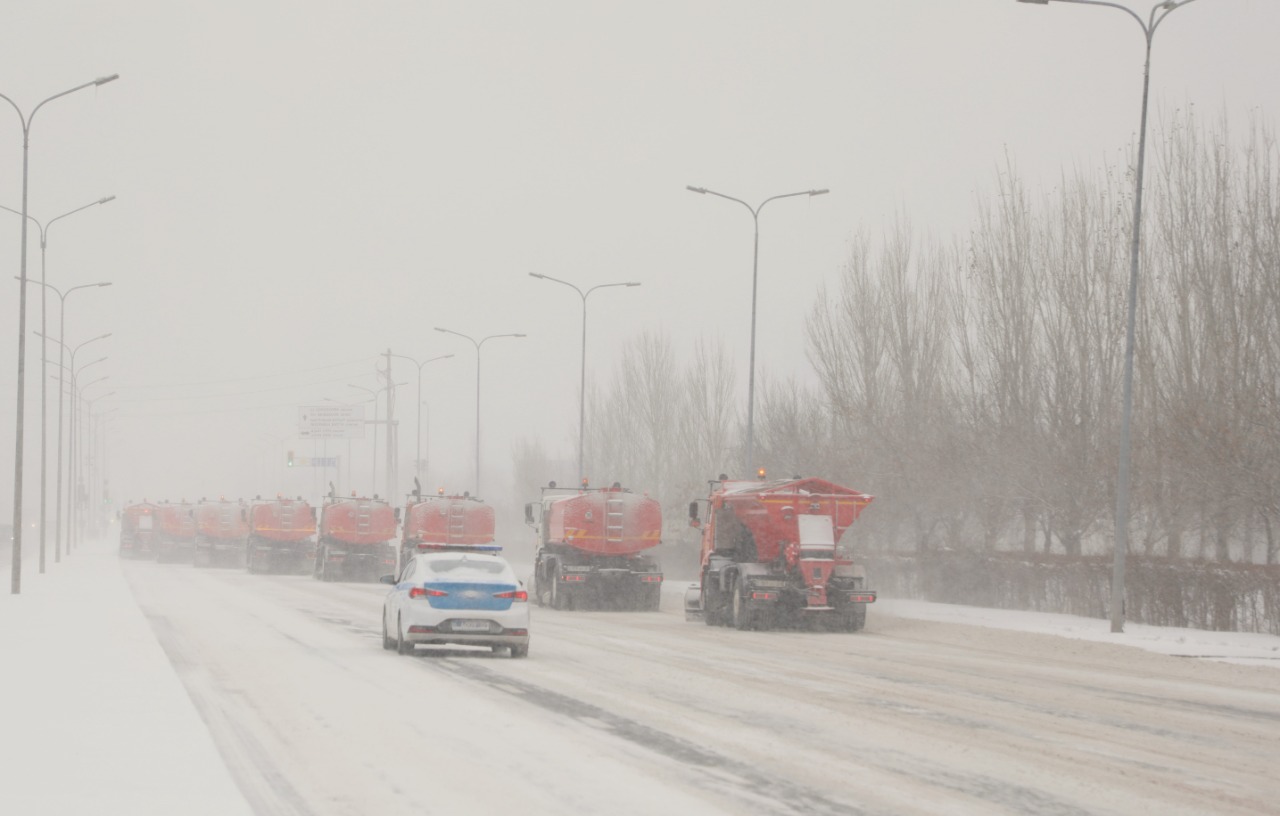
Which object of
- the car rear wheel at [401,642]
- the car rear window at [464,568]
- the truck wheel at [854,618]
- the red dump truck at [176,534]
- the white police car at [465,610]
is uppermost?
the car rear window at [464,568]

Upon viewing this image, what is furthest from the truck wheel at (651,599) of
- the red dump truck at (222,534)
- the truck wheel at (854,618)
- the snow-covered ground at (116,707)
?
the red dump truck at (222,534)

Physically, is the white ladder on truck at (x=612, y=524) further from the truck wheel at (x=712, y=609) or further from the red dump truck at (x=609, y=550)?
the truck wheel at (x=712, y=609)

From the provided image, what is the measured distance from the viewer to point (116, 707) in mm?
14719

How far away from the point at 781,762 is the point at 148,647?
13.0 metres

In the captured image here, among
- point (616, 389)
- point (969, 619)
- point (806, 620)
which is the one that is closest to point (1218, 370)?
point (969, 619)

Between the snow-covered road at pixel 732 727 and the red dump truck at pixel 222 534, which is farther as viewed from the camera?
the red dump truck at pixel 222 534

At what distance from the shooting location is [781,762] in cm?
1174

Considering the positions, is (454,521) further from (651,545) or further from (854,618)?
(854,618)

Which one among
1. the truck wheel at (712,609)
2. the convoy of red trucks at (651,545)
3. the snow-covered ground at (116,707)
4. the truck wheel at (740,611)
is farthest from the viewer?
the truck wheel at (712,609)

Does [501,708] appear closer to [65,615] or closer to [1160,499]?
[65,615]

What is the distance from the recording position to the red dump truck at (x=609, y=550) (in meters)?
37.8

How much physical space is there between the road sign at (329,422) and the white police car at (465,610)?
285 feet

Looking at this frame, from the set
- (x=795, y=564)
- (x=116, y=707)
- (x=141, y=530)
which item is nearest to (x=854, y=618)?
(x=795, y=564)

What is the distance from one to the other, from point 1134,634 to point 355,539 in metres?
33.7
